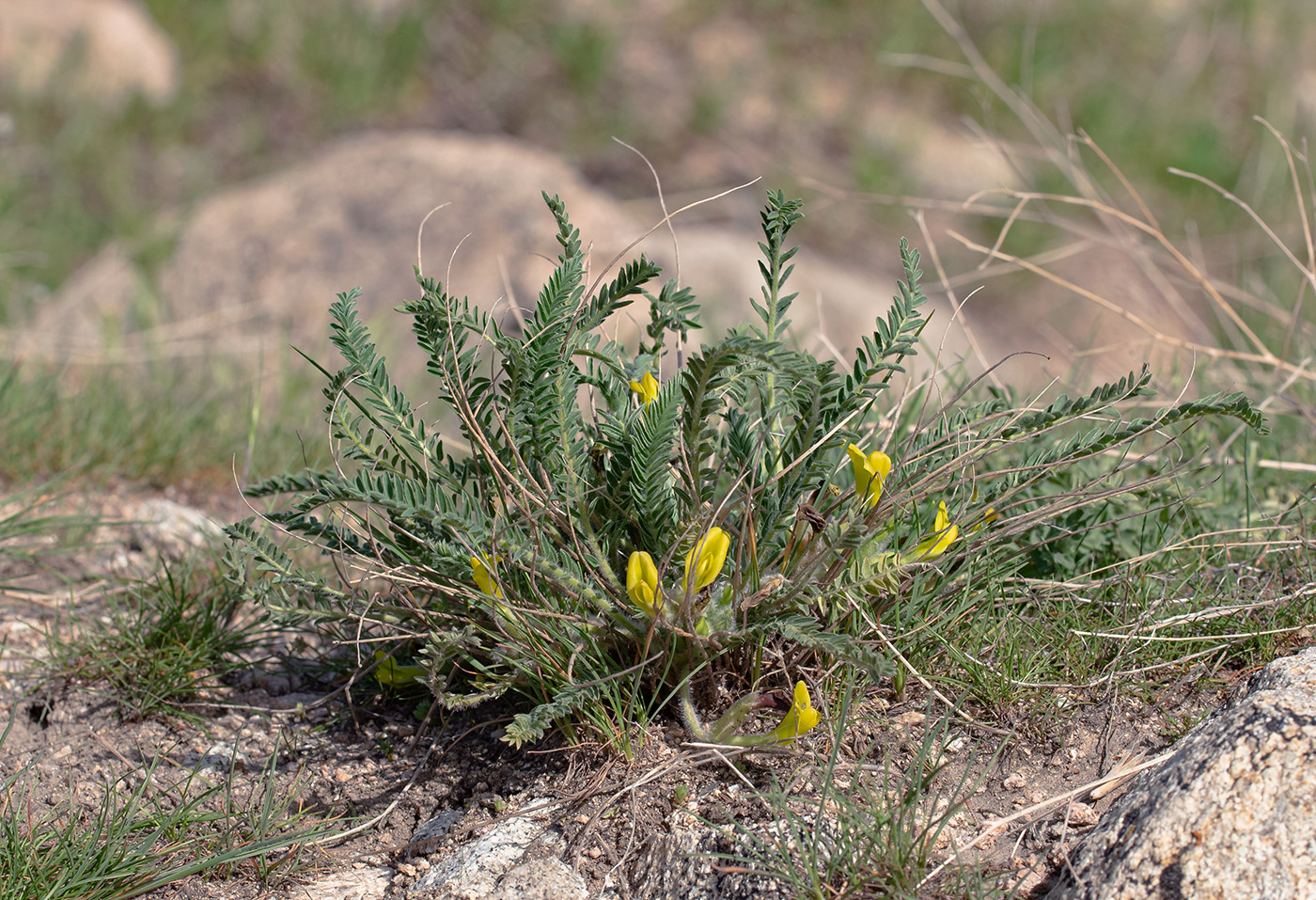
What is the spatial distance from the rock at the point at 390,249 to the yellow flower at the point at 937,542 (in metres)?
3.08

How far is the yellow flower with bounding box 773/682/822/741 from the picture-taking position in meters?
1.44

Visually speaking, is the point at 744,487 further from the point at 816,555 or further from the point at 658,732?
the point at 658,732

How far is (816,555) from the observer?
154 centimetres

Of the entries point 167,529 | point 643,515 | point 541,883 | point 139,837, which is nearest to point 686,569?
point 643,515

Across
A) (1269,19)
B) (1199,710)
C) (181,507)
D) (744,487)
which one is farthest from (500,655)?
(1269,19)

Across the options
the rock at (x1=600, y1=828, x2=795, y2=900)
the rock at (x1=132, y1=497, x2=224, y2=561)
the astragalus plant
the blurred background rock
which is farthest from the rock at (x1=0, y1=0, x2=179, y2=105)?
the rock at (x1=600, y1=828, x2=795, y2=900)

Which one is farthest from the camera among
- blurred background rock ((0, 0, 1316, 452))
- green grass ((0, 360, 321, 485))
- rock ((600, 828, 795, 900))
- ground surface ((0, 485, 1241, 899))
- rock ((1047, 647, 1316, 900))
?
blurred background rock ((0, 0, 1316, 452))

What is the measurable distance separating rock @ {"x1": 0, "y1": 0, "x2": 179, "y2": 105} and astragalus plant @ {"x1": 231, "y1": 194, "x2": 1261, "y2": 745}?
560cm

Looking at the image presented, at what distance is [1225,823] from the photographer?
4.08 feet

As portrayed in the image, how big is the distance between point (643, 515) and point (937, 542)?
45cm

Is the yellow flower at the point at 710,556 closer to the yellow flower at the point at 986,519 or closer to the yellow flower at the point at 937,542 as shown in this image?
the yellow flower at the point at 937,542

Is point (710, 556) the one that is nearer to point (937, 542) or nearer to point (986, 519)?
point (937, 542)

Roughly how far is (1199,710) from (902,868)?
63 centimetres

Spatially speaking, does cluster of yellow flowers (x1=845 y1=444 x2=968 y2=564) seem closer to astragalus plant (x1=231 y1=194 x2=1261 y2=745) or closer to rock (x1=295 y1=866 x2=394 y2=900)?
astragalus plant (x1=231 y1=194 x2=1261 y2=745)
